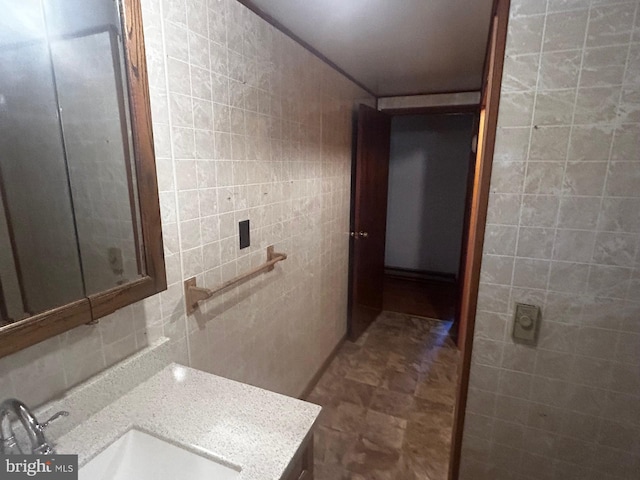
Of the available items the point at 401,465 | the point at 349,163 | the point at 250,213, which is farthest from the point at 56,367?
the point at 349,163

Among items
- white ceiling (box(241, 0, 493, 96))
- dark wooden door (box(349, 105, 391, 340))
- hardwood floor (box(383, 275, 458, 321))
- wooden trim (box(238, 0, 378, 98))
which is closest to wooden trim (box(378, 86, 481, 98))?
dark wooden door (box(349, 105, 391, 340))

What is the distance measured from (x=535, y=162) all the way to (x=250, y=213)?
1.12 m

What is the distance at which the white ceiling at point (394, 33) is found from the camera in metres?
1.48

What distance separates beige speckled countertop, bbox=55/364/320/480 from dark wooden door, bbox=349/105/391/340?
6.72ft

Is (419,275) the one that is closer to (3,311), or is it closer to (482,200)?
(482,200)

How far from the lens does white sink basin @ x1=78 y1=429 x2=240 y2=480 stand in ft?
2.56

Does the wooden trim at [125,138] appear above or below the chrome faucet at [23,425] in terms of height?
above

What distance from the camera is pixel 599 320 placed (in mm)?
1020

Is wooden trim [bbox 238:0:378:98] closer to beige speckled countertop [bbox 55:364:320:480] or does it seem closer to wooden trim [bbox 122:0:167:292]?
wooden trim [bbox 122:0:167:292]

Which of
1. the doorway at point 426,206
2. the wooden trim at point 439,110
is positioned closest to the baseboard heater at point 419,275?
the doorway at point 426,206

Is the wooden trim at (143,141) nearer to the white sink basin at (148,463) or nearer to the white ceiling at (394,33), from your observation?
the white sink basin at (148,463)

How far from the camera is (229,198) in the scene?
142 cm

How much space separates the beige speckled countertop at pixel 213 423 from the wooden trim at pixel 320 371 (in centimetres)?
139

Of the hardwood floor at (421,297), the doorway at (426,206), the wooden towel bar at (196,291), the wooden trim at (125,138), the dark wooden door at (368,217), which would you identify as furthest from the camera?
the doorway at (426,206)
